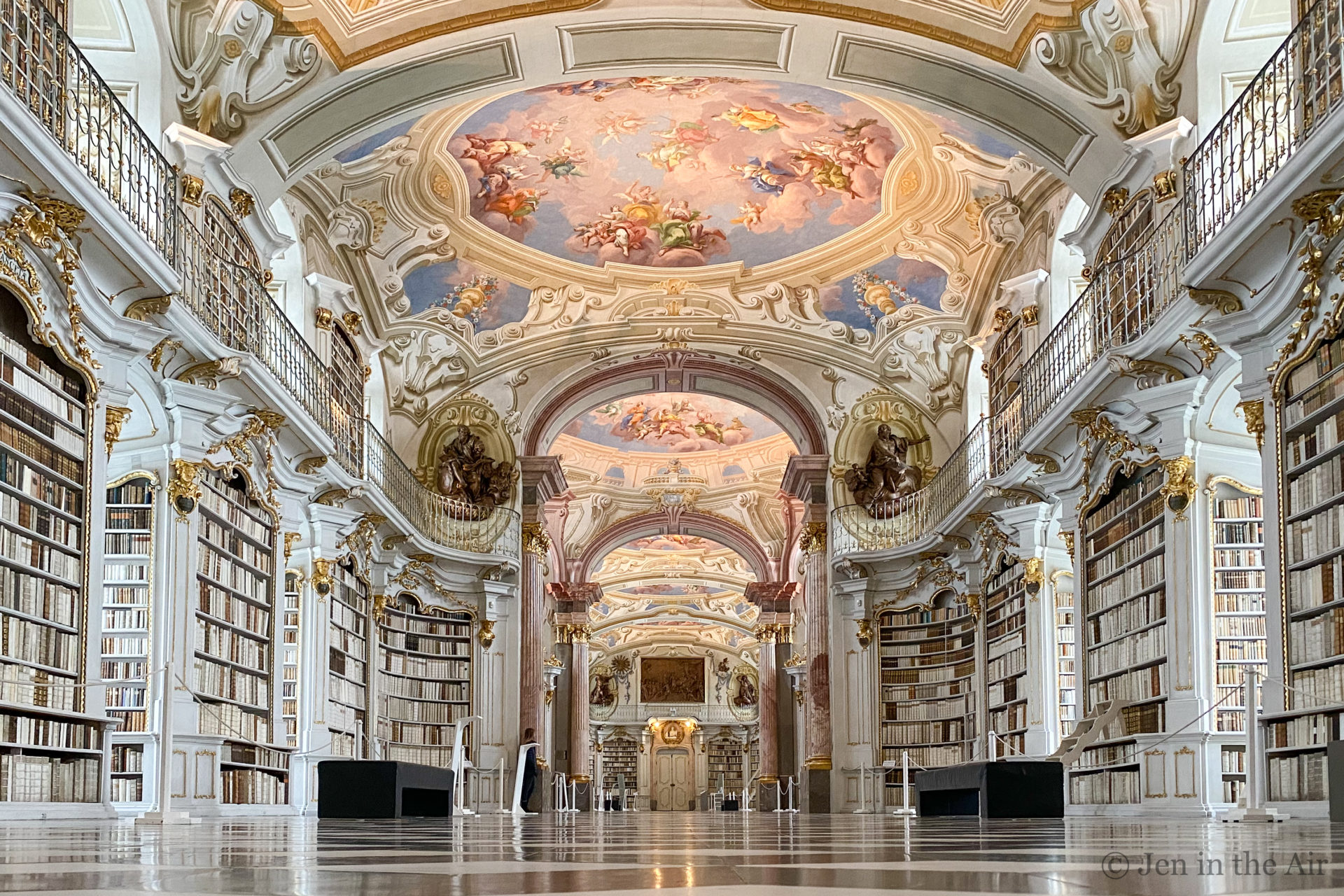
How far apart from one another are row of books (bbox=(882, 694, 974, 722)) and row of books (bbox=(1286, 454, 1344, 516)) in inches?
375

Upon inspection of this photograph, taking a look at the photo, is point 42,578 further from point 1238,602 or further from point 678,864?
point 1238,602

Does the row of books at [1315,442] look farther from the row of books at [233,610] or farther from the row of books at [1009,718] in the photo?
the row of books at [233,610]

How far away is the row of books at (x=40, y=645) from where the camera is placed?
8219 millimetres

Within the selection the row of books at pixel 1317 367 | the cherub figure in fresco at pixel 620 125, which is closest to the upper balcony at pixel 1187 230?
the row of books at pixel 1317 367

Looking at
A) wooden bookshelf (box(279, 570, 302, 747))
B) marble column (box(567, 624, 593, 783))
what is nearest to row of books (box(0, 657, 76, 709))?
wooden bookshelf (box(279, 570, 302, 747))

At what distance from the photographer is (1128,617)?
12414 millimetres

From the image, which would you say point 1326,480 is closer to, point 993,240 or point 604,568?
point 993,240

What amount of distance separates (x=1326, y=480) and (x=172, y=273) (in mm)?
7491

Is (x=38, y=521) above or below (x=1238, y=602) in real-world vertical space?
above

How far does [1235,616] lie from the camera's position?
11.1m

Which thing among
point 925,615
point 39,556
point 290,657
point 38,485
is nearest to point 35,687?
point 39,556

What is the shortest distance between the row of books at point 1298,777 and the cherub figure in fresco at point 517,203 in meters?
11.7

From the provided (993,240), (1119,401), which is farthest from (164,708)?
(993,240)

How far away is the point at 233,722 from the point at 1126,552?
8.12m
